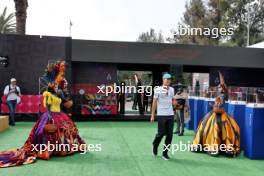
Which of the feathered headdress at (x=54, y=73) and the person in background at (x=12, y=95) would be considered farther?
the person in background at (x=12, y=95)

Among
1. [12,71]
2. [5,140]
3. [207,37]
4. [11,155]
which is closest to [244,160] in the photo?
[11,155]

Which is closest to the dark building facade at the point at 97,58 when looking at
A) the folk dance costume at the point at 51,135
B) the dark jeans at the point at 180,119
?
the dark jeans at the point at 180,119

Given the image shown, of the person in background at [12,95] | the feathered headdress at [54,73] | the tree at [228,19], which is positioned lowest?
the person in background at [12,95]

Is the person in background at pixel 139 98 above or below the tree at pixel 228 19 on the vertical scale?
below

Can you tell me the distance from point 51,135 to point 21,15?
11.2m

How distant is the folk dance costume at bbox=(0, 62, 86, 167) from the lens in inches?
288

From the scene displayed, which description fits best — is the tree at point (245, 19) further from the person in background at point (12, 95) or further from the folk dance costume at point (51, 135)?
the folk dance costume at point (51, 135)

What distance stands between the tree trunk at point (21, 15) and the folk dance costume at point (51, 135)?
33.0 feet

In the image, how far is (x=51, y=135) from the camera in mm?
7512

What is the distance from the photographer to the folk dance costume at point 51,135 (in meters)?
7.30

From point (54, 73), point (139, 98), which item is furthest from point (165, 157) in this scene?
point (139, 98)

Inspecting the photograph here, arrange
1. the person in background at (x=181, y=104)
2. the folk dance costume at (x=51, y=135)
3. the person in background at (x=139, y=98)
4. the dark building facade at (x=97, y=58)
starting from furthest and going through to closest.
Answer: the person in background at (x=139, y=98) < the dark building facade at (x=97, y=58) < the person in background at (x=181, y=104) < the folk dance costume at (x=51, y=135)

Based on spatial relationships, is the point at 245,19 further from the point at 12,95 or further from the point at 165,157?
the point at 165,157

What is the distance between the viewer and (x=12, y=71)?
1444 cm
